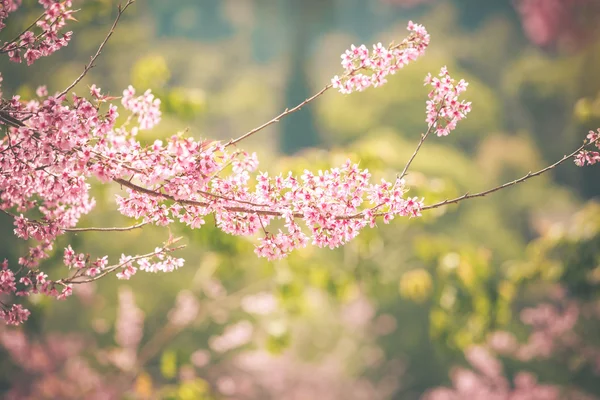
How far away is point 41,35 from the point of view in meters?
1.41

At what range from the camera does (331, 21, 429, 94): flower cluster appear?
1554mm

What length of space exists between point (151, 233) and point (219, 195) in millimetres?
5492

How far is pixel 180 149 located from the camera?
1314mm

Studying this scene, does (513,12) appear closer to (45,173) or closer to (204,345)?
(204,345)

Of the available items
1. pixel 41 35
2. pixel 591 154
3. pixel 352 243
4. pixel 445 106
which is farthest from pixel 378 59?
pixel 352 243

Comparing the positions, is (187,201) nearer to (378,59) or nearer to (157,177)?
(157,177)

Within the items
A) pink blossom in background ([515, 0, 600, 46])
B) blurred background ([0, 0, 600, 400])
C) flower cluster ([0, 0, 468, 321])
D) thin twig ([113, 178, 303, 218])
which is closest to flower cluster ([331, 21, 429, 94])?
flower cluster ([0, 0, 468, 321])

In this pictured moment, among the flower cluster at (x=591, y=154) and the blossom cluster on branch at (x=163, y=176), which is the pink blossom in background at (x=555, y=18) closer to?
the flower cluster at (x=591, y=154)

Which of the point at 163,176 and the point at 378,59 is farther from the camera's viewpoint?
the point at 378,59

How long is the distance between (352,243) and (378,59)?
229cm

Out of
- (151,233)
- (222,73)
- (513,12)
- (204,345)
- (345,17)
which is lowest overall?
(204,345)

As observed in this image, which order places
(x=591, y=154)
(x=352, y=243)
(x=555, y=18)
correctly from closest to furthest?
(x=591, y=154) → (x=352, y=243) → (x=555, y=18)

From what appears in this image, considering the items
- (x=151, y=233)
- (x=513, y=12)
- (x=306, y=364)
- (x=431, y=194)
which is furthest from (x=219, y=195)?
(x=513, y=12)

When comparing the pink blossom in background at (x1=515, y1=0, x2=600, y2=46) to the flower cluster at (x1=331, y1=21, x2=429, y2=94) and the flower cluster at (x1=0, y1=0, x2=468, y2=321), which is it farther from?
the flower cluster at (x1=0, y1=0, x2=468, y2=321)
